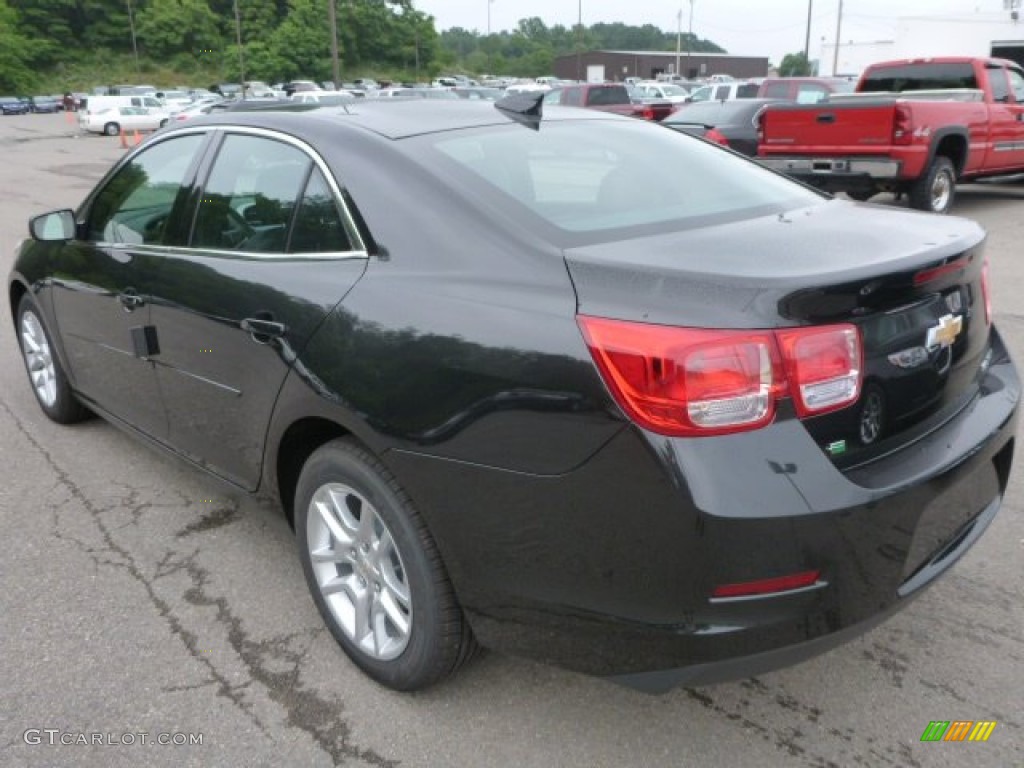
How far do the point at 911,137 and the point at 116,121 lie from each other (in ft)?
118

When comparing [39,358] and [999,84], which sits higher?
[999,84]

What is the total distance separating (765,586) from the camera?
6.35 ft

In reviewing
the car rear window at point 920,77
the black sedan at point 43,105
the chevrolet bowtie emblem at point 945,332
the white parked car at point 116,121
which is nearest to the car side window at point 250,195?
the chevrolet bowtie emblem at point 945,332

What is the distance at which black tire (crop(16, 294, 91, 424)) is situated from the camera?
460 centimetres

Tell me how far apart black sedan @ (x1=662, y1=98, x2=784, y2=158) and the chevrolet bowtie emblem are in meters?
10.8

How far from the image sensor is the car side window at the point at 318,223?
8.82 ft

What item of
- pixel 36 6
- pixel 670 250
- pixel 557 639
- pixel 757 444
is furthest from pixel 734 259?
pixel 36 6

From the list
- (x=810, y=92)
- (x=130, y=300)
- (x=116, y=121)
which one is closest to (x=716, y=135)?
(x=810, y=92)

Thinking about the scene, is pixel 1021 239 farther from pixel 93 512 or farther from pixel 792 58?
pixel 792 58

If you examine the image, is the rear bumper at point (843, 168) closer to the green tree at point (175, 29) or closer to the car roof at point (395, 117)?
the car roof at point (395, 117)

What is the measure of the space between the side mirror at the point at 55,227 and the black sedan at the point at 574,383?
1.00 m

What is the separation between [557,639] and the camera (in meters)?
2.17

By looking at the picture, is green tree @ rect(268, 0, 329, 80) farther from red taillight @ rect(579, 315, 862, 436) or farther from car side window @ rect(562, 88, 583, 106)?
red taillight @ rect(579, 315, 862, 436)

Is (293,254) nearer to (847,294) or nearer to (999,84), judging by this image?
(847,294)
